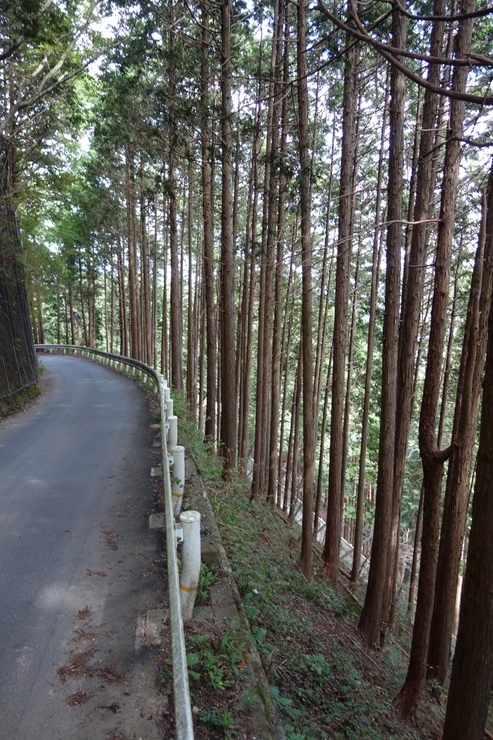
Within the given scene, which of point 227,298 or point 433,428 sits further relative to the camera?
point 227,298

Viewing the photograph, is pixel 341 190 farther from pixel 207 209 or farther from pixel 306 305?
pixel 207 209

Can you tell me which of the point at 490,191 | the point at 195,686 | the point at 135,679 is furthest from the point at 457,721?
the point at 490,191

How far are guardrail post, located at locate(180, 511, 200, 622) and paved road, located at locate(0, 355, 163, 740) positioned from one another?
490 mm

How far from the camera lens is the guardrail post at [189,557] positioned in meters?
3.41

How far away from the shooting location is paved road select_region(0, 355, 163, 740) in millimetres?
2775

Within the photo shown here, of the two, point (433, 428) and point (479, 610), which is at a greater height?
point (433, 428)

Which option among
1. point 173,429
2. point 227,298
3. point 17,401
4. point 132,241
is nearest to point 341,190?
point 227,298

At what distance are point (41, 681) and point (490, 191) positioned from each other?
721cm

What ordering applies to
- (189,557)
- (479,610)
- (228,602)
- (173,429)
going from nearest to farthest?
1. (189,557)
2. (479,610)
3. (228,602)
4. (173,429)

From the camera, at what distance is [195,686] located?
2979 millimetres

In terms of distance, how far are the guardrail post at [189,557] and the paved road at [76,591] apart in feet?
1.61

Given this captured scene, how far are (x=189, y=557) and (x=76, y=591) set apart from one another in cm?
150

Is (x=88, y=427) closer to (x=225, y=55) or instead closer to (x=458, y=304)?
(x=225, y=55)

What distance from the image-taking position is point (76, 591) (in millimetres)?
4059
